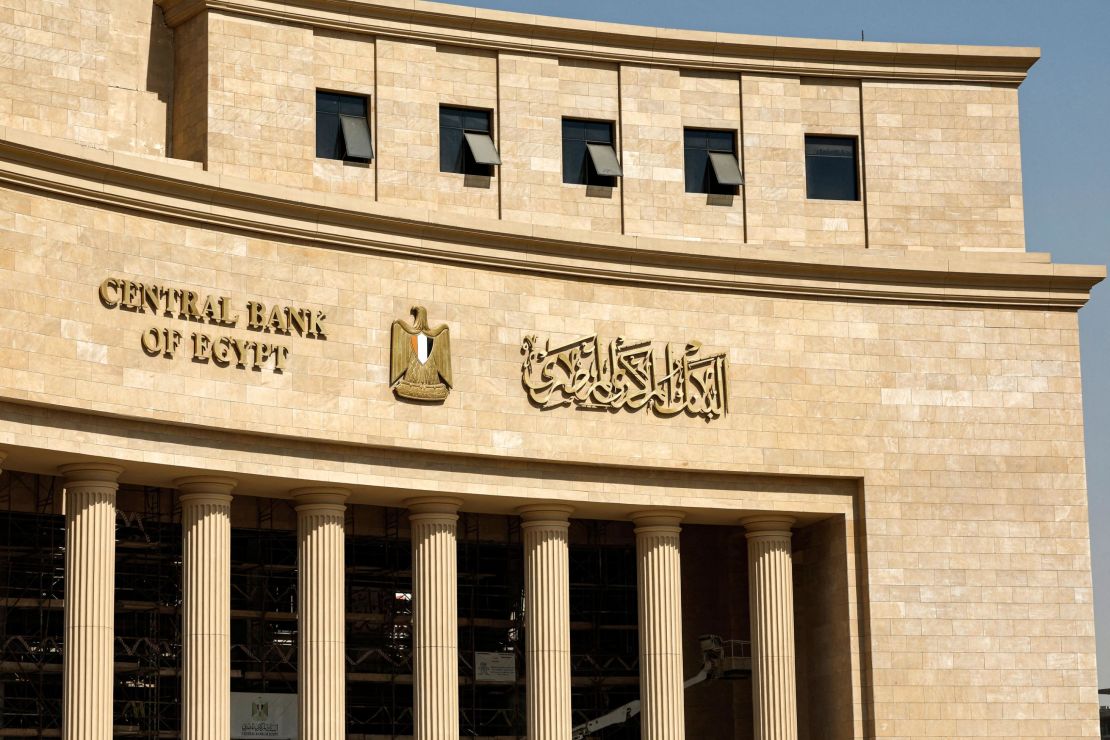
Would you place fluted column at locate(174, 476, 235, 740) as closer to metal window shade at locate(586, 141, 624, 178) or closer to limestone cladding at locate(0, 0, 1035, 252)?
limestone cladding at locate(0, 0, 1035, 252)

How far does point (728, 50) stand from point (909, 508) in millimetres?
14801

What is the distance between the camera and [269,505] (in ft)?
200

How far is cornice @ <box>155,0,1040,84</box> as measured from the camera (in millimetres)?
58250

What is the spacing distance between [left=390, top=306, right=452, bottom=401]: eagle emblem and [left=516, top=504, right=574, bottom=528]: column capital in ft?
14.8

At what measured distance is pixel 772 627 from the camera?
5953 centimetres

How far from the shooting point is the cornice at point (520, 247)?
50031 millimetres

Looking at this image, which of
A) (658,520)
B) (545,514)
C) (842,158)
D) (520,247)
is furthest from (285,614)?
(842,158)

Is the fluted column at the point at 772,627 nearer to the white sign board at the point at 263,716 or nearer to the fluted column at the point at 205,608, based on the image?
the white sign board at the point at 263,716

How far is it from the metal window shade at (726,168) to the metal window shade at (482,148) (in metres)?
6.79

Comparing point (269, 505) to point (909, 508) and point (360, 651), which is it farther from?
point (909, 508)

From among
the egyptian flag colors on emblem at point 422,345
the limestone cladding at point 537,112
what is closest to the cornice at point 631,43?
the limestone cladding at point 537,112

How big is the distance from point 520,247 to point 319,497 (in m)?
9.05

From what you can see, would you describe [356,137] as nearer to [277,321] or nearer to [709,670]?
[277,321]

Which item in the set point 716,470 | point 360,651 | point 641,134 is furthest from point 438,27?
point 360,651
